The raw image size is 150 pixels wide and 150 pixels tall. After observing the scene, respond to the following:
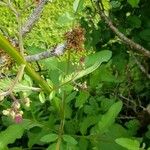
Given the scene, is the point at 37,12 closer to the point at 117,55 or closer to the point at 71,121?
the point at 71,121

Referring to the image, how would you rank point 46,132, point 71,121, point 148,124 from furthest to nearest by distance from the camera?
point 148,124 → point 71,121 → point 46,132

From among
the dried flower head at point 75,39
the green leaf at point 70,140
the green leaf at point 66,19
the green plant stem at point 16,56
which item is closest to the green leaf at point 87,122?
the green leaf at point 70,140

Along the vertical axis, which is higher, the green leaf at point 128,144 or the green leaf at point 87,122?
the green leaf at point 87,122

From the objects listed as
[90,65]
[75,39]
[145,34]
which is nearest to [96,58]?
[90,65]

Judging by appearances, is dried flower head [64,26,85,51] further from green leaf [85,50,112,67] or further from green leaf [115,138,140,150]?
green leaf [115,138,140,150]

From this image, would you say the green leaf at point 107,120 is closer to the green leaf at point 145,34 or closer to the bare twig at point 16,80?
the green leaf at point 145,34

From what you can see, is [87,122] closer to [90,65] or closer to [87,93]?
[87,93]

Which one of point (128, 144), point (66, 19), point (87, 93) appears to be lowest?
point (128, 144)

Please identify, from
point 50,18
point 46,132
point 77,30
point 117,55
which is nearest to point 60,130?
point 46,132
